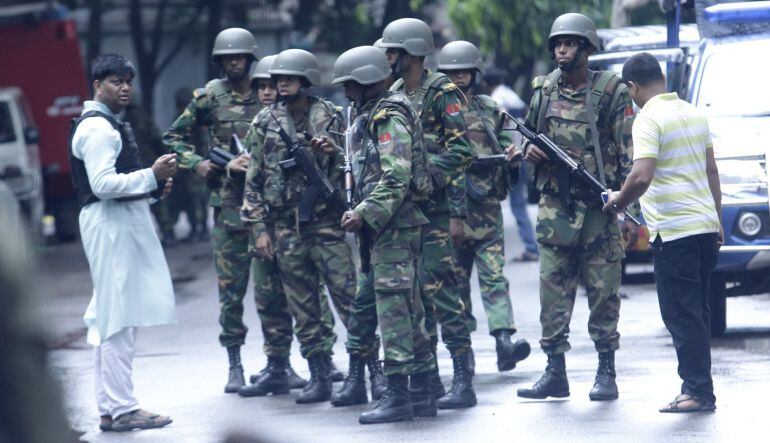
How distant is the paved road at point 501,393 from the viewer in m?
6.38

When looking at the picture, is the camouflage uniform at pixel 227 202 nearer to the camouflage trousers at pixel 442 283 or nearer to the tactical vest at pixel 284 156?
the tactical vest at pixel 284 156

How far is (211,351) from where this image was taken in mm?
9703

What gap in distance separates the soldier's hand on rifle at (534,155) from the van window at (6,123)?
478 inches

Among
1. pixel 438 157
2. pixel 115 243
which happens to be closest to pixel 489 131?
pixel 438 157

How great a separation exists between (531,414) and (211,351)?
11.4 ft

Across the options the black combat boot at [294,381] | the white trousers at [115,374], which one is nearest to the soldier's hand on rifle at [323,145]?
the white trousers at [115,374]

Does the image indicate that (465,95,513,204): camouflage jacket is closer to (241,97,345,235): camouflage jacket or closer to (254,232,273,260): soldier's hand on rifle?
(241,97,345,235): camouflage jacket

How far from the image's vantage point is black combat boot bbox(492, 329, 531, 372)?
26.4 feet

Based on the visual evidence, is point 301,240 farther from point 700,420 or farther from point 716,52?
point 716,52

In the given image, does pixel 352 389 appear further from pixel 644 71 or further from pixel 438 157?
pixel 644 71

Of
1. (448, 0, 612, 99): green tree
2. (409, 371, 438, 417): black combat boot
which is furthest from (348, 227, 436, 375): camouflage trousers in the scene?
(448, 0, 612, 99): green tree

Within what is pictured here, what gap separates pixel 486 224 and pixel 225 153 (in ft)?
5.15

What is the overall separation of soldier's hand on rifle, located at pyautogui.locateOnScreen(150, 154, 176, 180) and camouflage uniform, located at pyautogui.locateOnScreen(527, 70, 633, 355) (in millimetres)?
1835

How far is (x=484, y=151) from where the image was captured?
8359 mm
